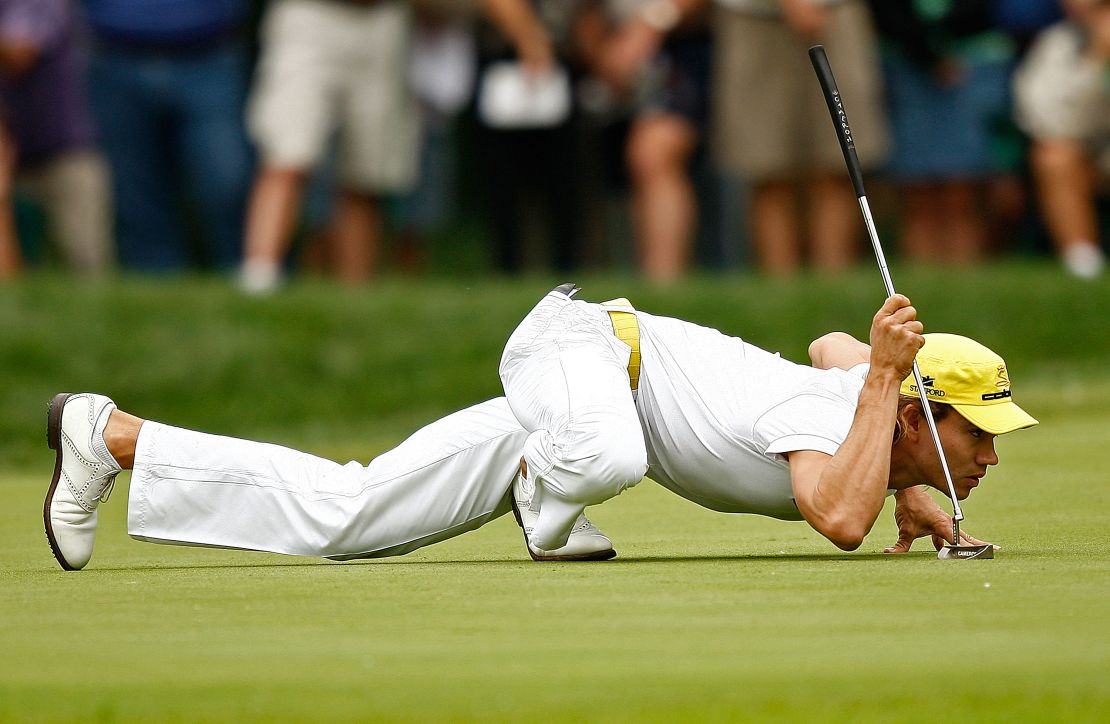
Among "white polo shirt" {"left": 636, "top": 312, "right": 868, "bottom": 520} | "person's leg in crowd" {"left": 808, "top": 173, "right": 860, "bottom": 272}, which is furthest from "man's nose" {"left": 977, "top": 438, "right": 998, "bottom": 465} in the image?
"person's leg in crowd" {"left": 808, "top": 173, "right": 860, "bottom": 272}

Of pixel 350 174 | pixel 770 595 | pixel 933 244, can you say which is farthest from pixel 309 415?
pixel 770 595

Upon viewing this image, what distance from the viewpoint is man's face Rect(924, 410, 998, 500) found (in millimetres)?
5059

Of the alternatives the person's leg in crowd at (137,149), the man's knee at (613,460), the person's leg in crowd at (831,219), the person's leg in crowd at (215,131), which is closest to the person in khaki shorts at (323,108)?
the person's leg in crowd at (215,131)

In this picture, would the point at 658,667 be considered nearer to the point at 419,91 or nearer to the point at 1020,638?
the point at 1020,638

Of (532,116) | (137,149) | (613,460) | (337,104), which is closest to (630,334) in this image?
(613,460)

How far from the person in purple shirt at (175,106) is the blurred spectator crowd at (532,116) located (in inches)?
0.5

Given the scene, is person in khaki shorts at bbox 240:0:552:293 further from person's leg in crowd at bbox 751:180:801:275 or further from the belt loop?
the belt loop

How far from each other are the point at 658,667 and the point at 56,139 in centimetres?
869

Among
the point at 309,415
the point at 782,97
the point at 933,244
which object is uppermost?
the point at 782,97

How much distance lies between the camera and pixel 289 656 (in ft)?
12.2

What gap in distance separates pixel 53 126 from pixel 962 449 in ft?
25.2

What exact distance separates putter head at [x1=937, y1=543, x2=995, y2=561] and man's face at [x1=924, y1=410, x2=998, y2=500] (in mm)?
140

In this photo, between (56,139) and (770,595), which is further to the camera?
(56,139)

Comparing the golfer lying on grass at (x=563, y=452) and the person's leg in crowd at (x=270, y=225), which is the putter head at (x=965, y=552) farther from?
the person's leg in crowd at (x=270, y=225)
